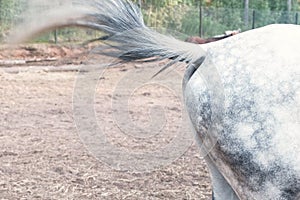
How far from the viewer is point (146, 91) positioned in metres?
7.74

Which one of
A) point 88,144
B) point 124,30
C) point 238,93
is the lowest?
point 88,144

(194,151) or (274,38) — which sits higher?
(274,38)

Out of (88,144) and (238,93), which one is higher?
(238,93)

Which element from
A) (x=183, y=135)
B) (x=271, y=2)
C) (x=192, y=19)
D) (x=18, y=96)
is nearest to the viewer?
(x=183, y=135)

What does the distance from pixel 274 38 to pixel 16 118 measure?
180 inches

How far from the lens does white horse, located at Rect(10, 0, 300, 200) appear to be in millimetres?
1632

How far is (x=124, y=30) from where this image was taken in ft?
6.68

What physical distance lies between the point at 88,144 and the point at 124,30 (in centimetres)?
225

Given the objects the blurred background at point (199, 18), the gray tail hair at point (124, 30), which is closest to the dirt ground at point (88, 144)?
the gray tail hair at point (124, 30)

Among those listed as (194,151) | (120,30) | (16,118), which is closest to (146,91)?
(16,118)

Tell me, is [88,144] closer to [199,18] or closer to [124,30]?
[124,30]

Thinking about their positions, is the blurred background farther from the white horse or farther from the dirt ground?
the white horse

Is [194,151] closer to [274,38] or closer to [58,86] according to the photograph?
[274,38]

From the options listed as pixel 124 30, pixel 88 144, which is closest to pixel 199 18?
pixel 88 144
